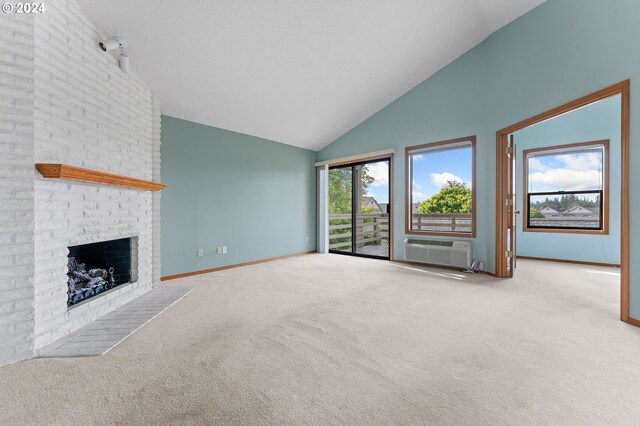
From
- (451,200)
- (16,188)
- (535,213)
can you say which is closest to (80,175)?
(16,188)

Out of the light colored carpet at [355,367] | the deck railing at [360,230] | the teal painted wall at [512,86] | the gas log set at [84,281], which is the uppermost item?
the teal painted wall at [512,86]

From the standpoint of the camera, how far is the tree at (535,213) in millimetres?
4939

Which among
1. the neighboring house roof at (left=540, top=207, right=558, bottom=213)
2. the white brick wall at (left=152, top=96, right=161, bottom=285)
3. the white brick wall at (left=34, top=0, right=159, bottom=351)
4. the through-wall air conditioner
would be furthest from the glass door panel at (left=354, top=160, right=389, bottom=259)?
the white brick wall at (left=34, top=0, right=159, bottom=351)

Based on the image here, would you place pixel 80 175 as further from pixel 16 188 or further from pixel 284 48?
pixel 284 48

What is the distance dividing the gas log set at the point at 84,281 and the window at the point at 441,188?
4.33 meters

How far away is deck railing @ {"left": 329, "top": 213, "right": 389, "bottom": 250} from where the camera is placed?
17.7ft

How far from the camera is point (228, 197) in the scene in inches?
174

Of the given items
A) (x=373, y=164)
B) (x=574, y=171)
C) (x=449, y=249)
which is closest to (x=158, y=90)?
(x=373, y=164)

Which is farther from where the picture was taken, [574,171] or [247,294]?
[574,171]

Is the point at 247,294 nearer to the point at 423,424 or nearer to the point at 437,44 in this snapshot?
the point at 423,424

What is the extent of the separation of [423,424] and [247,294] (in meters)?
2.29

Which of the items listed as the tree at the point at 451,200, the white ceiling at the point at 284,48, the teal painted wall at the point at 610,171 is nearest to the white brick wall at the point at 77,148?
the white ceiling at the point at 284,48

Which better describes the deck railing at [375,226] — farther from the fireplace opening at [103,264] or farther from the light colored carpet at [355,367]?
the fireplace opening at [103,264]

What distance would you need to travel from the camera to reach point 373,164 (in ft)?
17.8
